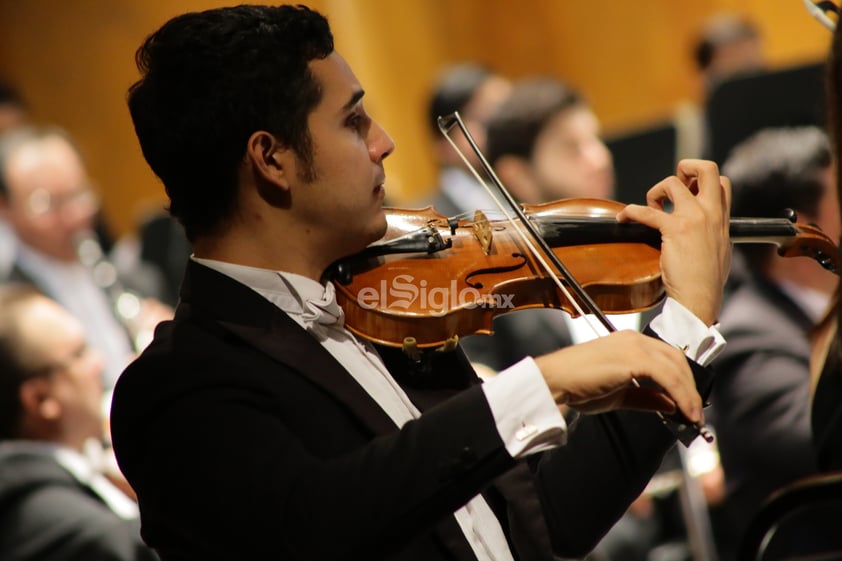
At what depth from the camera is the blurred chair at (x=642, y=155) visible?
3.65 meters

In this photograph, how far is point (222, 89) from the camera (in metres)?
1.14

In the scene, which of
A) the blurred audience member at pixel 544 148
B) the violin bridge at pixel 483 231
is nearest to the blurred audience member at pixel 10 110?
the blurred audience member at pixel 544 148

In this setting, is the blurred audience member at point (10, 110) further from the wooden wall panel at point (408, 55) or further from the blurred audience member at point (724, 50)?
the blurred audience member at point (724, 50)

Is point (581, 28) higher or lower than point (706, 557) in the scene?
higher

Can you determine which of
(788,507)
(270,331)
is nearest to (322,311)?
(270,331)

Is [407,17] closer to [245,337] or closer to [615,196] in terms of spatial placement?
[615,196]

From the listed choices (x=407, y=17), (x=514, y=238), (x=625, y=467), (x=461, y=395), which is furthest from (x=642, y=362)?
(x=407, y=17)

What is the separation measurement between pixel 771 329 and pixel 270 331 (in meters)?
1.48

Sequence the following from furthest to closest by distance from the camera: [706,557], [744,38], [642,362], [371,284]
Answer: [744,38]
[706,557]
[371,284]
[642,362]

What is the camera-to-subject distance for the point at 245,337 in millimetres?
1145

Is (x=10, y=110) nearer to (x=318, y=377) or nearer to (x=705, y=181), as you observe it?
(x=318, y=377)

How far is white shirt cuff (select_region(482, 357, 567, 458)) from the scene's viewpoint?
988mm

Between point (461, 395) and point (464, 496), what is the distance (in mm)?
96

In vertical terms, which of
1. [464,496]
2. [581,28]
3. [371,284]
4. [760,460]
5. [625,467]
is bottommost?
[760,460]
